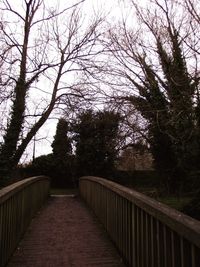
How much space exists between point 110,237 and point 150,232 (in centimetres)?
257

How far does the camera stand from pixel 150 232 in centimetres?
334

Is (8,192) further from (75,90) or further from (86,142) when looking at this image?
(86,142)

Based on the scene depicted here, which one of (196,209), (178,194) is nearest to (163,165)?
(178,194)

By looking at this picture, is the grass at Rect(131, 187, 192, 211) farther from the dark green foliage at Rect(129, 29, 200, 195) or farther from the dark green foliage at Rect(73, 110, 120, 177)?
the dark green foliage at Rect(73, 110, 120, 177)

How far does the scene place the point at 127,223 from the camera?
4.44 metres

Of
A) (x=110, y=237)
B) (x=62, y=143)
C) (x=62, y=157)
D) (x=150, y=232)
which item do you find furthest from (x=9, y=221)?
(x=62, y=157)

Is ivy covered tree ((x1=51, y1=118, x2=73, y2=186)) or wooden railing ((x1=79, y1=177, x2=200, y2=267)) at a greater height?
ivy covered tree ((x1=51, y1=118, x2=73, y2=186))

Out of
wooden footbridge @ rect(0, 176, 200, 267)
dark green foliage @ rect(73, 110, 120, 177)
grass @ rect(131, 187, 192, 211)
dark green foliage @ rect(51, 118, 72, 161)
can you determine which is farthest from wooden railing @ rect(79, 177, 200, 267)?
dark green foliage @ rect(51, 118, 72, 161)

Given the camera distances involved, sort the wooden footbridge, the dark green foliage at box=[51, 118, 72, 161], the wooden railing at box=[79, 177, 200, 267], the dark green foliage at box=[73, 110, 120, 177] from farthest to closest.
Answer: the dark green foliage at box=[51, 118, 72, 161] < the dark green foliage at box=[73, 110, 120, 177] < the wooden footbridge < the wooden railing at box=[79, 177, 200, 267]

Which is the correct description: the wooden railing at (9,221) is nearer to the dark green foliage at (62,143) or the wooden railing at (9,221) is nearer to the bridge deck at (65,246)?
the bridge deck at (65,246)

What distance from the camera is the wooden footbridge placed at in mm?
2570

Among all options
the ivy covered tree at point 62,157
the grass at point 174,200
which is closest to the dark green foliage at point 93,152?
the ivy covered tree at point 62,157

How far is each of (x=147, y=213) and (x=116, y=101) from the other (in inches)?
369

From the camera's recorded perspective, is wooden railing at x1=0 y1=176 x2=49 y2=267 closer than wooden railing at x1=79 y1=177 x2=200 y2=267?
No
